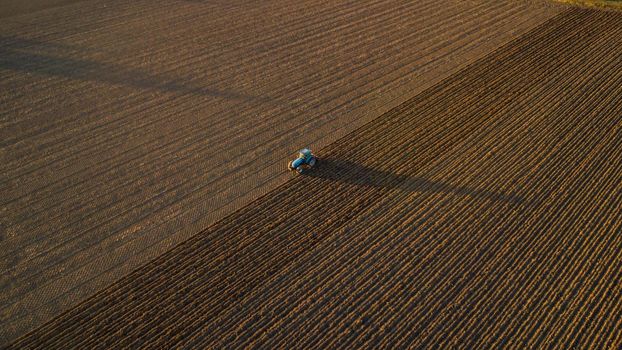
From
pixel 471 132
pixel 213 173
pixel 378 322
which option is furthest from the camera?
pixel 471 132

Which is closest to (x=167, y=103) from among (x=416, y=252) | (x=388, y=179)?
(x=388, y=179)

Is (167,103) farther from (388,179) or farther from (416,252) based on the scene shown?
(416,252)

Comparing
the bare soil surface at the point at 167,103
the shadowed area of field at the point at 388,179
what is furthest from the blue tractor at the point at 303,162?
the bare soil surface at the point at 167,103

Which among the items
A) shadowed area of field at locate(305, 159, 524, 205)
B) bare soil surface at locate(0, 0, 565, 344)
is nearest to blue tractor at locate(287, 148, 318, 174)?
shadowed area of field at locate(305, 159, 524, 205)

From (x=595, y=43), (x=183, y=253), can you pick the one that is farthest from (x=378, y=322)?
(x=595, y=43)

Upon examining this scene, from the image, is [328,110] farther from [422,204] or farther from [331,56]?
[422,204]

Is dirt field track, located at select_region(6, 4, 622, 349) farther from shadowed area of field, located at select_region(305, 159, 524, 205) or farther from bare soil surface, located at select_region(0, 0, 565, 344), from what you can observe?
bare soil surface, located at select_region(0, 0, 565, 344)

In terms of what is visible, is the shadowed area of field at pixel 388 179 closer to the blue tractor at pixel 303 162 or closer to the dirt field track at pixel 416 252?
the dirt field track at pixel 416 252
